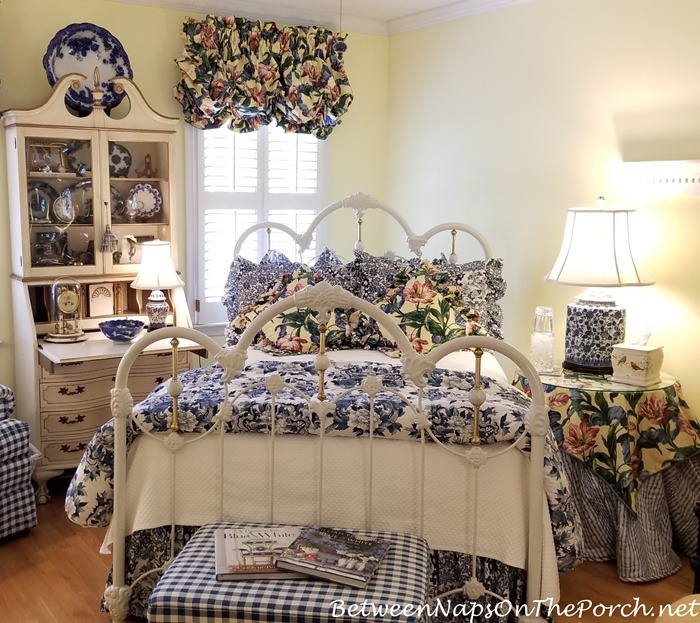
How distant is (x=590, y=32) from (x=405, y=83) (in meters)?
1.40

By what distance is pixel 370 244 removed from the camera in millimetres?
5172

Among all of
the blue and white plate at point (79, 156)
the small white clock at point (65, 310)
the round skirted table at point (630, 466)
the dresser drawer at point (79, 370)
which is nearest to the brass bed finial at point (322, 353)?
the round skirted table at point (630, 466)

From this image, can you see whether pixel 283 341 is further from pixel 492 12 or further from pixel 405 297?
pixel 492 12

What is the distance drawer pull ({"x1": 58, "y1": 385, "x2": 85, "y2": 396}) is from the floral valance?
1528 millimetres

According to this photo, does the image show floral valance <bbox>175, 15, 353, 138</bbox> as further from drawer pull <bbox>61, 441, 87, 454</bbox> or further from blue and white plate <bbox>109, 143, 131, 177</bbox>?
drawer pull <bbox>61, 441, 87, 454</bbox>

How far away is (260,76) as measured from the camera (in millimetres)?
4480

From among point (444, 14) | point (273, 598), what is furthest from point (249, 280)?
point (273, 598)

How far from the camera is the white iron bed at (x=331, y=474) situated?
97.5 inches

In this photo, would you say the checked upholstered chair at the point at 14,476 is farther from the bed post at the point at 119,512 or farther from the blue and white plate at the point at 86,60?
the blue and white plate at the point at 86,60

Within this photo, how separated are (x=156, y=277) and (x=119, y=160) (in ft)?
2.09

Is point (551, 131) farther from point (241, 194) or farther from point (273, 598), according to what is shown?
point (273, 598)

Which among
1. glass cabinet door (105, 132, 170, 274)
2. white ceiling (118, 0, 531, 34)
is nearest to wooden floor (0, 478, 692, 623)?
glass cabinet door (105, 132, 170, 274)

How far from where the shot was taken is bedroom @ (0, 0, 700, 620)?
3453 millimetres

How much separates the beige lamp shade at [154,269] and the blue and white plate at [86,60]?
28.3 inches
